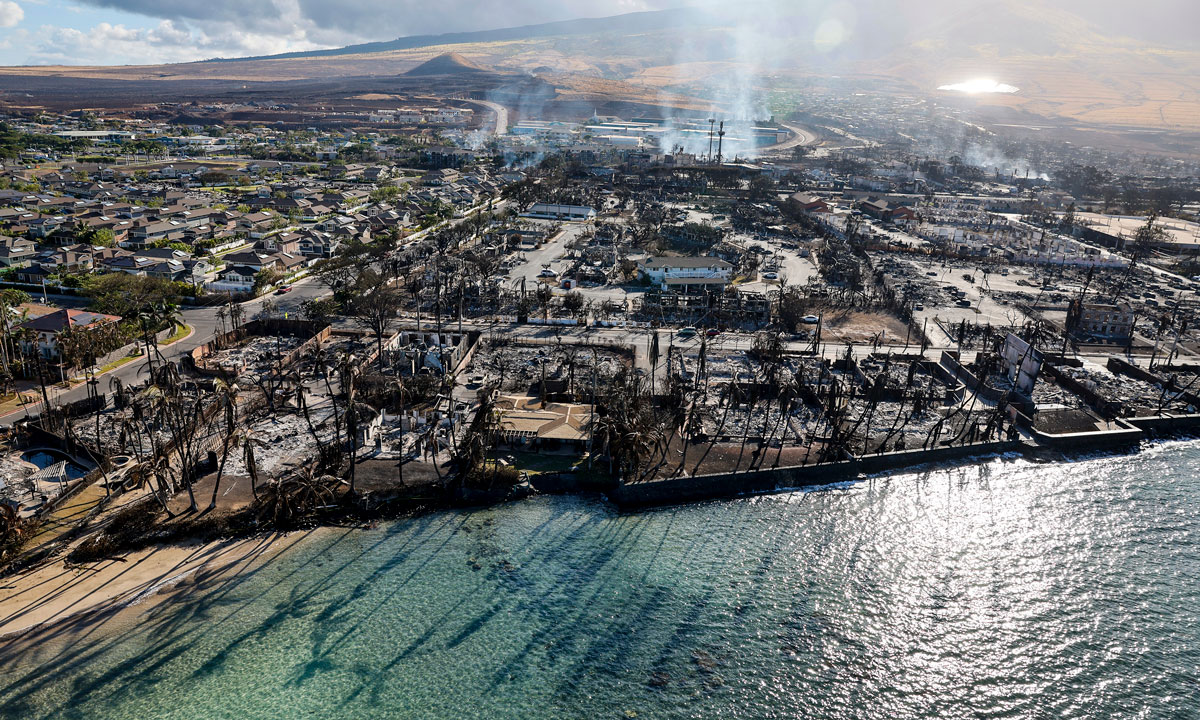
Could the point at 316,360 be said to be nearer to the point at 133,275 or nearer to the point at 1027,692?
the point at 133,275

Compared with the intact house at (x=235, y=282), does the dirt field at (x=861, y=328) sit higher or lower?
lower

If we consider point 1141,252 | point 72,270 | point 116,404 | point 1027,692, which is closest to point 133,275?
point 72,270

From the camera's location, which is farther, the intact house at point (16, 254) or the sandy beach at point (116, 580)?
the intact house at point (16, 254)

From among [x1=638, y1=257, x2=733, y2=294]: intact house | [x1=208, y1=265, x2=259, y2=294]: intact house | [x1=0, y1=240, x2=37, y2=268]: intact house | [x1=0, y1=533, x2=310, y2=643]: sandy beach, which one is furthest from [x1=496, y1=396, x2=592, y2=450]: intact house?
[x1=0, y1=240, x2=37, y2=268]: intact house

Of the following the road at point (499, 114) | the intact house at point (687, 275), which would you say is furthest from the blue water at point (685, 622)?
the road at point (499, 114)

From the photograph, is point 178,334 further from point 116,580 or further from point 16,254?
point 116,580

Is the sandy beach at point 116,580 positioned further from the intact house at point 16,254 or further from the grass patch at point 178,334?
the intact house at point 16,254
